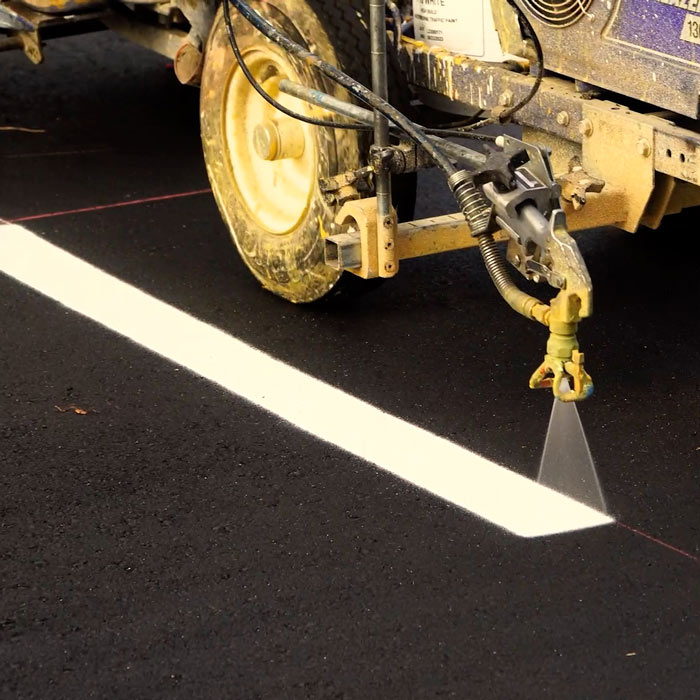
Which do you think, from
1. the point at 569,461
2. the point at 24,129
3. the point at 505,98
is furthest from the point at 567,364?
the point at 24,129

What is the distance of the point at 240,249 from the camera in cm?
499

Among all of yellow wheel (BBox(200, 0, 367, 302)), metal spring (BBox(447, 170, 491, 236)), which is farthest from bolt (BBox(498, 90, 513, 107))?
metal spring (BBox(447, 170, 491, 236))

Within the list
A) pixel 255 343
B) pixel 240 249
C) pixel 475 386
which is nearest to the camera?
pixel 475 386

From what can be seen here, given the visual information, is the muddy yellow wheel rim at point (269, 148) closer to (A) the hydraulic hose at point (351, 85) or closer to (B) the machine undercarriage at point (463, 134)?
(B) the machine undercarriage at point (463, 134)

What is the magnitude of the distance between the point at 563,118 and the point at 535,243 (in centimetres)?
70

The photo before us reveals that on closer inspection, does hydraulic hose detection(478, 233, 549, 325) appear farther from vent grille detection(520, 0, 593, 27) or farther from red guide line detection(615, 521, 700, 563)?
vent grille detection(520, 0, 593, 27)

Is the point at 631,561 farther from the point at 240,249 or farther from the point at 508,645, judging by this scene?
the point at 240,249

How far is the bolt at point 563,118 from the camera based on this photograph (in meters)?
4.01

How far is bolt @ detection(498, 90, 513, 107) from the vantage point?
4.14 metres

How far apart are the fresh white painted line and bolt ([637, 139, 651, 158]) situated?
93 centimetres

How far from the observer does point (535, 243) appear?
136 inches

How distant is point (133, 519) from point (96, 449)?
0.42 m

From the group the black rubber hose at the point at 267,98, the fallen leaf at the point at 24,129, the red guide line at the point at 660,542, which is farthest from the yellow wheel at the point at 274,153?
the fallen leaf at the point at 24,129

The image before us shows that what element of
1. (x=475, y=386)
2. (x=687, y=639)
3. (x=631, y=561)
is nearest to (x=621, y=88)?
(x=475, y=386)
